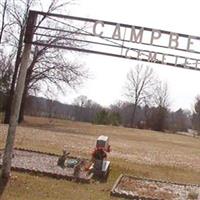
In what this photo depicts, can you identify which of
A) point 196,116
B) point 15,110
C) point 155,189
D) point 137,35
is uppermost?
point 196,116

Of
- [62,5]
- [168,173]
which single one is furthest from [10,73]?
[168,173]

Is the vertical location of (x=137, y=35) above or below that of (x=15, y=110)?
above

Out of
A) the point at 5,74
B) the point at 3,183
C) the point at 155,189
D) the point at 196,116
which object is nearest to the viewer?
the point at 3,183

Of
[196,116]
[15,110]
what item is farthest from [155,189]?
[196,116]

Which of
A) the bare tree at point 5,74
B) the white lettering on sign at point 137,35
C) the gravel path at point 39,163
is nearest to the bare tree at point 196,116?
the bare tree at point 5,74

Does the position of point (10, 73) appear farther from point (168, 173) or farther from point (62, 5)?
point (168, 173)

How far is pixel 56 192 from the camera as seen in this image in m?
13.3

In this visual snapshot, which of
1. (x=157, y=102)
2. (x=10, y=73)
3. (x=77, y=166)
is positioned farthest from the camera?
(x=157, y=102)

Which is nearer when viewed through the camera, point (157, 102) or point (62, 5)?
point (62, 5)

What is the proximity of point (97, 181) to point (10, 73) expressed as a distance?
4118 centimetres

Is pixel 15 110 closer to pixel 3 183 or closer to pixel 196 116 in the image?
pixel 3 183

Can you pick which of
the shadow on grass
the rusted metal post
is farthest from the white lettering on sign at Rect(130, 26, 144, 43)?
the shadow on grass

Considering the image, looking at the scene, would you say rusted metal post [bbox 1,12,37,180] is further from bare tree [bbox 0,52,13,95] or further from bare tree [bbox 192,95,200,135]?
bare tree [bbox 192,95,200,135]

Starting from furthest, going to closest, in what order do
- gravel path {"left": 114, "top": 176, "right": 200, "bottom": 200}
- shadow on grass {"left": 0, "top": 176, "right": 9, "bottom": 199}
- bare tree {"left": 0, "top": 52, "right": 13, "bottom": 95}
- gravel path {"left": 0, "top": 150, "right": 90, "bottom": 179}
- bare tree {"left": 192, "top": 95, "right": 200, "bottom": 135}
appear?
bare tree {"left": 192, "top": 95, "right": 200, "bottom": 135} < bare tree {"left": 0, "top": 52, "right": 13, "bottom": 95} < gravel path {"left": 0, "top": 150, "right": 90, "bottom": 179} < gravel path {"left": 114, "top": 176, "right": 200, "bottom": 200} < shadow on grass {"left": 0, "top": 176, "right": 9, "bottom": 199}
